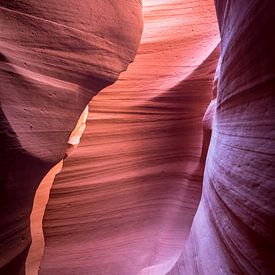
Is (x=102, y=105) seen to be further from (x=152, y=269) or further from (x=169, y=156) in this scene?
(x=152, y=269)

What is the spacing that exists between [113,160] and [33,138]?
1.85 meters

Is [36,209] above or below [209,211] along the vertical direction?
below

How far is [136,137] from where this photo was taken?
3.56 meters

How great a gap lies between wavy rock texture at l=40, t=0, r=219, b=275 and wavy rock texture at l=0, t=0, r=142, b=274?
139 centimetres

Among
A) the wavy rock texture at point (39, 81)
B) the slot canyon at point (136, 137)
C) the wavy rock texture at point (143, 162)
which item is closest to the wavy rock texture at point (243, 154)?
the slot canyon at point (136, 137)

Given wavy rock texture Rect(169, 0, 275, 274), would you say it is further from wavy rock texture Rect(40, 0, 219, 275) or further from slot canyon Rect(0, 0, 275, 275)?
wavy rock texture Rect(40, 0, 219, 275)

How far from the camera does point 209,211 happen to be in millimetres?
1761

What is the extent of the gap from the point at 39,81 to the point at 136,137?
1978mm

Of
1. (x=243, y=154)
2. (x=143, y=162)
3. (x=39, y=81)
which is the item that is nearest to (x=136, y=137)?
(x=143, y=162)

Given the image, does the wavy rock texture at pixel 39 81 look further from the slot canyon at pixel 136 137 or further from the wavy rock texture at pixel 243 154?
the wavy rock texture at pixel 243 154

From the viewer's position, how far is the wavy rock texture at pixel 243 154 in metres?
1.06

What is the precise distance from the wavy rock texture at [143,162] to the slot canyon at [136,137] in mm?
14

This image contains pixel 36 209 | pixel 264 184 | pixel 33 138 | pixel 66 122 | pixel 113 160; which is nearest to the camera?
pixel 264 184

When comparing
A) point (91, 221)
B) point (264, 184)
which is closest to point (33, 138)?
point (264, 184)
